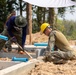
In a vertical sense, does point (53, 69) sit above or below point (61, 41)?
below

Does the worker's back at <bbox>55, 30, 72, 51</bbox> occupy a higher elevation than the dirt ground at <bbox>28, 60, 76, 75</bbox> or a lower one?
higher

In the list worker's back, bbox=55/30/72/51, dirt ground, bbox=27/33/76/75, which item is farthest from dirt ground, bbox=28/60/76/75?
worker's back, bbox=55/30/72/51

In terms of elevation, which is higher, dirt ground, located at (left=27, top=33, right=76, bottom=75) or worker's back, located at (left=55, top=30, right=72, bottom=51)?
worker's back, located at (left=55, top=30, right=72, bottom=51)

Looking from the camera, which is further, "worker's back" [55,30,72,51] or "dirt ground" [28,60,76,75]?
"worker's back" [55,30,72,51]

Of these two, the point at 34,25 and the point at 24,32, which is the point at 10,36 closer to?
the point at 24,32

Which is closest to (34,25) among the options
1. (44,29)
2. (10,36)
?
(10,36)

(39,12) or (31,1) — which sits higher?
(31,1)

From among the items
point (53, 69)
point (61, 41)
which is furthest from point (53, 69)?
point (61, 41)

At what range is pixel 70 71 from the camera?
6.19 m

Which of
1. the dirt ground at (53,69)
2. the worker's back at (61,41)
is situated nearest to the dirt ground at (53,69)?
the dirt ground at (53,69)

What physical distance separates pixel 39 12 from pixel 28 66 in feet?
67.4

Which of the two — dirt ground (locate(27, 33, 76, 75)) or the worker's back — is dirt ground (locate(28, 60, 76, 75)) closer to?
dirt ground (locate(27, 33, 76, 75))

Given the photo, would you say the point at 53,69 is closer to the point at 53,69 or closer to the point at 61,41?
the point at 53,69

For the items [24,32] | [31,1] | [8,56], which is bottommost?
[8,56]
